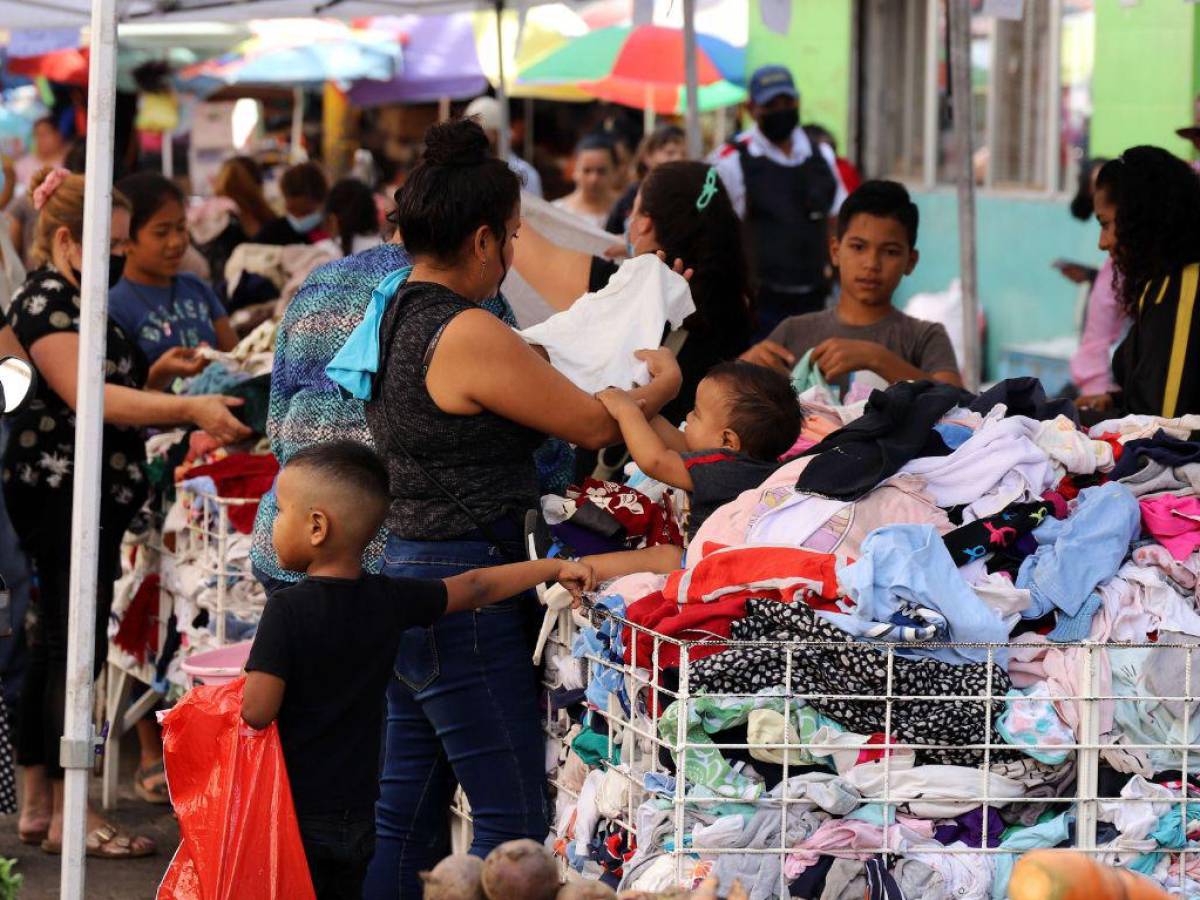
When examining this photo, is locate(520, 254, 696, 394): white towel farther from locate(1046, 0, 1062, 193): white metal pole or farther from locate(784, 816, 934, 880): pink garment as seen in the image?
locate(1046, 0, 1062, 193): white metal pole

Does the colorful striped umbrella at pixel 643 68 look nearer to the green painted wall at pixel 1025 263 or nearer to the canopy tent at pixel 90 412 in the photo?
the green painted wall at pixel 1025 263

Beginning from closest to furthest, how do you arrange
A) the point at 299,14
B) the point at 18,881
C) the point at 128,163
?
the point at 18,881, the point at 299,14, the point at 128,163

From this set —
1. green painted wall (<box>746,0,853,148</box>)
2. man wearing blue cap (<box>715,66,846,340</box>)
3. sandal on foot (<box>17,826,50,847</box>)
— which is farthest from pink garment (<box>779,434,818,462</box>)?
green painted wall (<box>746,0,853,148</box>)

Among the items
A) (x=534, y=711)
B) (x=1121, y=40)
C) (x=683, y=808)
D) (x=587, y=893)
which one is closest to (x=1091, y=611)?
(x=683, y=808)

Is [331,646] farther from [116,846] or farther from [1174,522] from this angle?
[116,846]

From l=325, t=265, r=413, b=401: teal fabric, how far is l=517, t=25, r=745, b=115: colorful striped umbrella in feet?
30.0

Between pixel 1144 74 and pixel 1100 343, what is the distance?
4.91m

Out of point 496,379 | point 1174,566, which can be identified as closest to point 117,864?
point 496,379

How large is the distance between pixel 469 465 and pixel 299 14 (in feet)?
18.0

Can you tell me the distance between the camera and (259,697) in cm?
328

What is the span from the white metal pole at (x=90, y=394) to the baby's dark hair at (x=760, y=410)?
1.32 meters

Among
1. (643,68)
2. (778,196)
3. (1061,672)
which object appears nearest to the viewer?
(1061,672)

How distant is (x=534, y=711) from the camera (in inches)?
147

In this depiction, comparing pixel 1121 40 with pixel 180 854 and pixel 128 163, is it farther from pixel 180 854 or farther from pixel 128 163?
pixel 180 854
